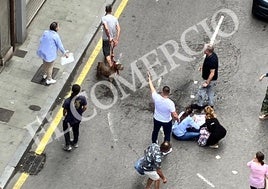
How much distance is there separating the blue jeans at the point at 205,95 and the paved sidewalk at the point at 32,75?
3260 millimetres

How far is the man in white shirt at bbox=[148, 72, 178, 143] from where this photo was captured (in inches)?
597

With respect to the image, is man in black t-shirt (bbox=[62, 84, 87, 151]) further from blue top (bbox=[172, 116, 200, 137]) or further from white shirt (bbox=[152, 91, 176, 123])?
blue top (bbox=[172, 116, 200, 137])

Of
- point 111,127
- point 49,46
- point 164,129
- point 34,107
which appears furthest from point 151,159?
point 49,46

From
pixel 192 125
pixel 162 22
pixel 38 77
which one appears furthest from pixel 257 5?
pixel 38 77

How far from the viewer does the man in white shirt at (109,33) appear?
690 inches

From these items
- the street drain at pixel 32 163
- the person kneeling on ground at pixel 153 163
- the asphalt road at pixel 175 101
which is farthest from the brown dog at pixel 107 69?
the person kneeling on ground at pixel 153 163

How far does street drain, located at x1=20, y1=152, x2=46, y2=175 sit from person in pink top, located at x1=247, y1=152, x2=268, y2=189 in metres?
4.43

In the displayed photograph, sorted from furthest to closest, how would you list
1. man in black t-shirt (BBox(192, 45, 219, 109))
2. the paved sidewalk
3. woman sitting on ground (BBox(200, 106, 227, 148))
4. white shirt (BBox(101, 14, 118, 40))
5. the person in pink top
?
white shirt (BBox(101, 14, 118, 40)), man in black t-shirt (BBox(192, 45, 219, 109)), woman sitting on ground (BBox(200, 106, 227, 148)), the paved sidewalk, the person in pink top

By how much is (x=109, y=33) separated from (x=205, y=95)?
277cm

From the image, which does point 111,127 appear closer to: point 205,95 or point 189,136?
point 189,136

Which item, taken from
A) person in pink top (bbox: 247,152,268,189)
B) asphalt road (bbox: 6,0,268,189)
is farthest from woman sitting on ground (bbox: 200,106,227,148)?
person in pink top (bbox: 247,152,268,189)

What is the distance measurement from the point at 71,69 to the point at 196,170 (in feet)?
14.1

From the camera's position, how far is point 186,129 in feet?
53.8

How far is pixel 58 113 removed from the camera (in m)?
16.8
